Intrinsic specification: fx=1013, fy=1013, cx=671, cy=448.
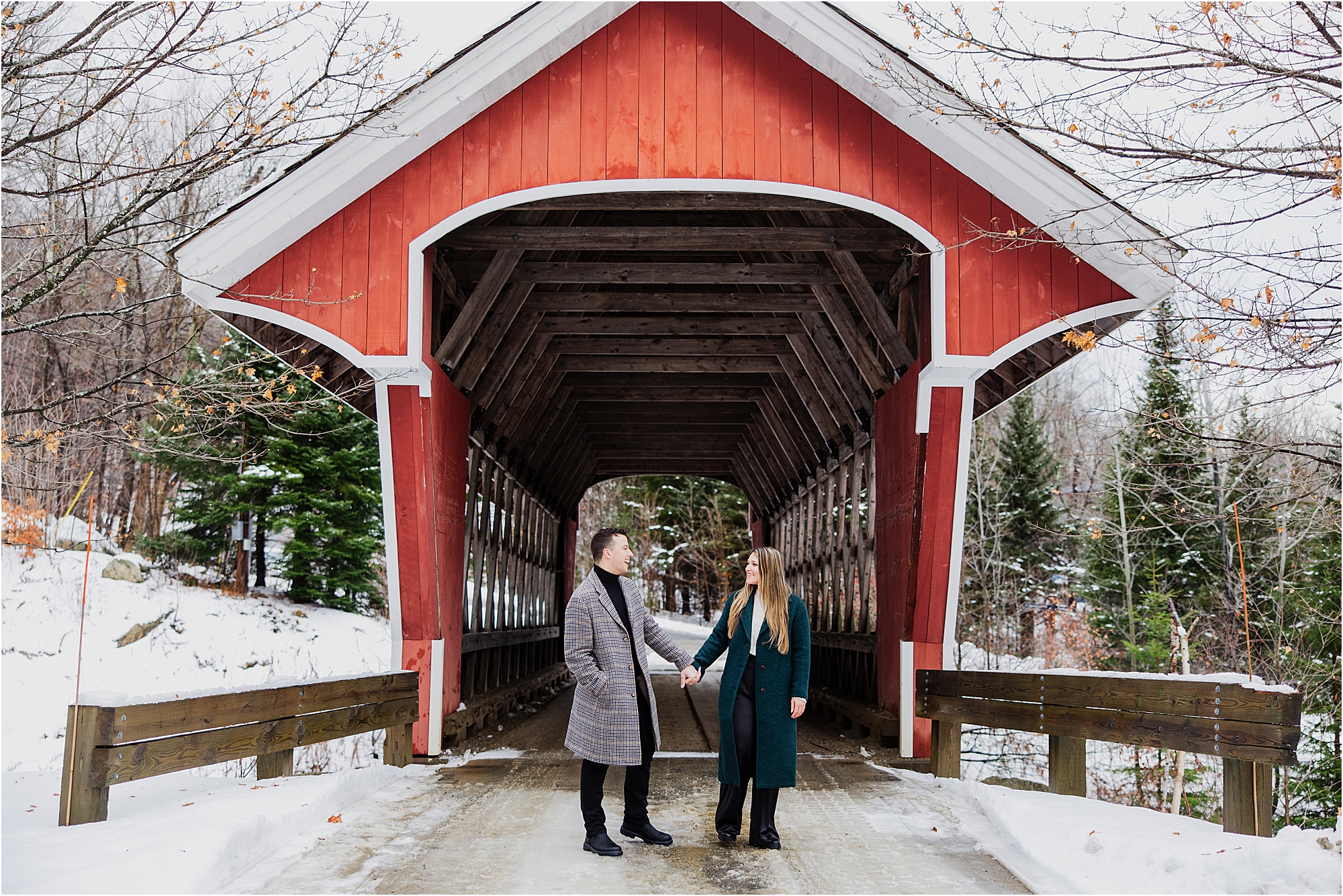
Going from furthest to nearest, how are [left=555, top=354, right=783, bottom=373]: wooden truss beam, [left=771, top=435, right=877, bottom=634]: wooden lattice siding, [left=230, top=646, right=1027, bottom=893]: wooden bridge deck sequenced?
[left=555, top=354, right=783, bottom=373]: wooden truss beam < [left=771, top=435, right=877, bottom=634]: wooden lattice siding < [left=230, top=646, right=1027, bottom=893]: wooden bridge deck

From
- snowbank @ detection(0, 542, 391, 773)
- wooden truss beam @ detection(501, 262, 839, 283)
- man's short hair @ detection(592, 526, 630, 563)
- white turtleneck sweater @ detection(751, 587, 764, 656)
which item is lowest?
snowbank @ detection(0, 542, 391, 773)

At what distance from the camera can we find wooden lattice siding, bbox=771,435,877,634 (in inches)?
368

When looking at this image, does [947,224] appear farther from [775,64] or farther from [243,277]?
[243,277]

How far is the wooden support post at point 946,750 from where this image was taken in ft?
20.0

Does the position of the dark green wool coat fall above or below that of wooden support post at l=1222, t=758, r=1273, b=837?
above

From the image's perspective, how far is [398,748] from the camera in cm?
633

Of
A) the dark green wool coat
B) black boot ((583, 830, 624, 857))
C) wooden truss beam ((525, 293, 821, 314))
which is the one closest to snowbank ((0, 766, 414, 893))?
black boot ((583, 830, 624, 857))

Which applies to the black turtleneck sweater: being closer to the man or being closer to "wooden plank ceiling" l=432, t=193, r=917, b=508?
the man

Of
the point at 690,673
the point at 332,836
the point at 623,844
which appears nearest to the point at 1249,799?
the point at 690,673

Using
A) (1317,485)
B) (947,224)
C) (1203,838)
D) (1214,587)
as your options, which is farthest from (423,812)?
(1214,587)

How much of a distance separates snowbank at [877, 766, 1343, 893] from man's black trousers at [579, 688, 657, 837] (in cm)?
146

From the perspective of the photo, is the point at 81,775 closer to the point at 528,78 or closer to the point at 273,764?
the point at 273,764

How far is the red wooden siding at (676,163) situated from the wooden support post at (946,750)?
244 centimetres

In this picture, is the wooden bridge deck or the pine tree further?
the pine tree
